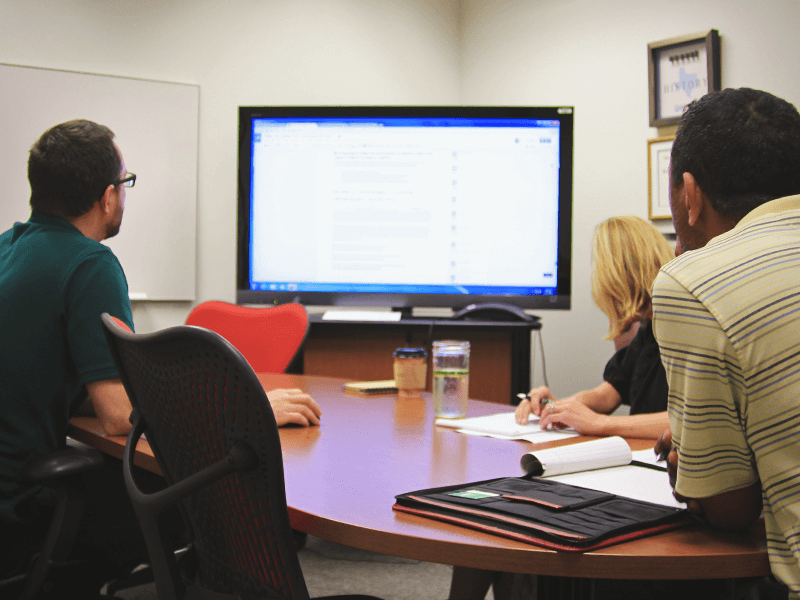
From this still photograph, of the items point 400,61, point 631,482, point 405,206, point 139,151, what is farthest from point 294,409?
point 400,61

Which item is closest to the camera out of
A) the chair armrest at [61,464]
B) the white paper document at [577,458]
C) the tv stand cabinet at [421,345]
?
the white paper document at [577,458]

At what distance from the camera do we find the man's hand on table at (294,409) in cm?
139

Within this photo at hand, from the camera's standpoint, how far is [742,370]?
75 centimetres

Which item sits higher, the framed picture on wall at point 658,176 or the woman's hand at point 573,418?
the framed picture on wall at point 658,176

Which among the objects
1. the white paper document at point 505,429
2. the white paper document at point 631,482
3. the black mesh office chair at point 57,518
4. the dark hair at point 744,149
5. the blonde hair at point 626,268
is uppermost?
the dark hair at point 744,149

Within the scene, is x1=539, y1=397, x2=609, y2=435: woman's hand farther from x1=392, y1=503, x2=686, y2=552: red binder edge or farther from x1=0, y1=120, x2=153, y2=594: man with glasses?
x1=0, y1=120, x2=153, y2=594: man with glasses

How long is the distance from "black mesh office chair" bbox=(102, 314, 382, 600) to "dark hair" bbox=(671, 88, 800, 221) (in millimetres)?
643

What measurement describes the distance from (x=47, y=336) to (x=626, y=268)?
5.27 ft

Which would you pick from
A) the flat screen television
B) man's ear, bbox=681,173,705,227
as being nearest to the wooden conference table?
man's ear, bbox=681,173,705,227

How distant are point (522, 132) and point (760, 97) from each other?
1.98 metres

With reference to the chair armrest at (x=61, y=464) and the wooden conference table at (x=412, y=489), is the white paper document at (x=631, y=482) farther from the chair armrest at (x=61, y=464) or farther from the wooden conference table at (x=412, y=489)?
the chair armrest at (x=61, y=464)

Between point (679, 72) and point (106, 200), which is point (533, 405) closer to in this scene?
point (106, 200)

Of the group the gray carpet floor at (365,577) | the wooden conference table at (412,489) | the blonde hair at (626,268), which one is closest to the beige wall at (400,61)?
the blonde hair at (626,268)

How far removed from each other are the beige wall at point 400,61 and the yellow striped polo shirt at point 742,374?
95.7 inches
